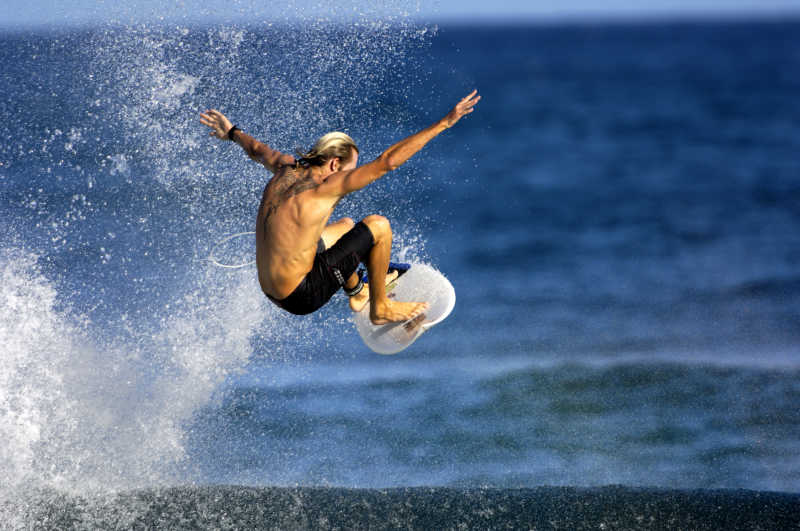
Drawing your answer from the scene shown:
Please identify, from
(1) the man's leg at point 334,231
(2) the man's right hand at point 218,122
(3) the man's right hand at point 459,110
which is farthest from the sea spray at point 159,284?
(3) the man's right hand at point 459,110

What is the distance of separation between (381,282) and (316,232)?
27.2 inches

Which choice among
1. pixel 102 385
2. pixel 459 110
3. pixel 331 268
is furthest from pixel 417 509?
pixel 102 385

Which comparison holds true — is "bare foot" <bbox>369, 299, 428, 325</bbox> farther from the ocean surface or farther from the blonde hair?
the ocean surface

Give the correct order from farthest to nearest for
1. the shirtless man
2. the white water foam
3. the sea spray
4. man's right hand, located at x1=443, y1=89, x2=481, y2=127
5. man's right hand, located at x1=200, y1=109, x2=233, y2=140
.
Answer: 1. the sea spray
2. the white water foam
3. man's right hand, located at x1=200, y1=109, x2=233, y2=140
4. the shirtless man
5. man's right hand, located at x1=443, y1=89, x2=481, y2=127

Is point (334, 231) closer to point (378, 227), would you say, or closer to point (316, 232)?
point (378, 227)

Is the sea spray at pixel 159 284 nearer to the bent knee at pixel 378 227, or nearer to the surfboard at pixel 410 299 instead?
the surfboard at pixel 410 299

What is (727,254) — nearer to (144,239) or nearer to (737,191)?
(737,191)

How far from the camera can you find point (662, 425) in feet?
32.7

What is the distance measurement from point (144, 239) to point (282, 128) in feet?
13.7

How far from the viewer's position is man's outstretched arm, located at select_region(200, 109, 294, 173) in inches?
260

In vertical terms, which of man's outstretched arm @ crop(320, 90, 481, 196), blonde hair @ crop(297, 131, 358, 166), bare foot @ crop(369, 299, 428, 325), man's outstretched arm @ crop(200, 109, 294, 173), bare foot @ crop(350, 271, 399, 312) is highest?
man's outstretched arm @ crop(200, 109, 294, 173)

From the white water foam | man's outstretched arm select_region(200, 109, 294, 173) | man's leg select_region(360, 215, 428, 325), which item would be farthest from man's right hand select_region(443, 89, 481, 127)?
the white water foam

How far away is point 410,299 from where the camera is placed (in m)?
7.30

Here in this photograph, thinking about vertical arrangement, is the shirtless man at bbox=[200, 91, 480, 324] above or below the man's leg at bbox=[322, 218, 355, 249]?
below
